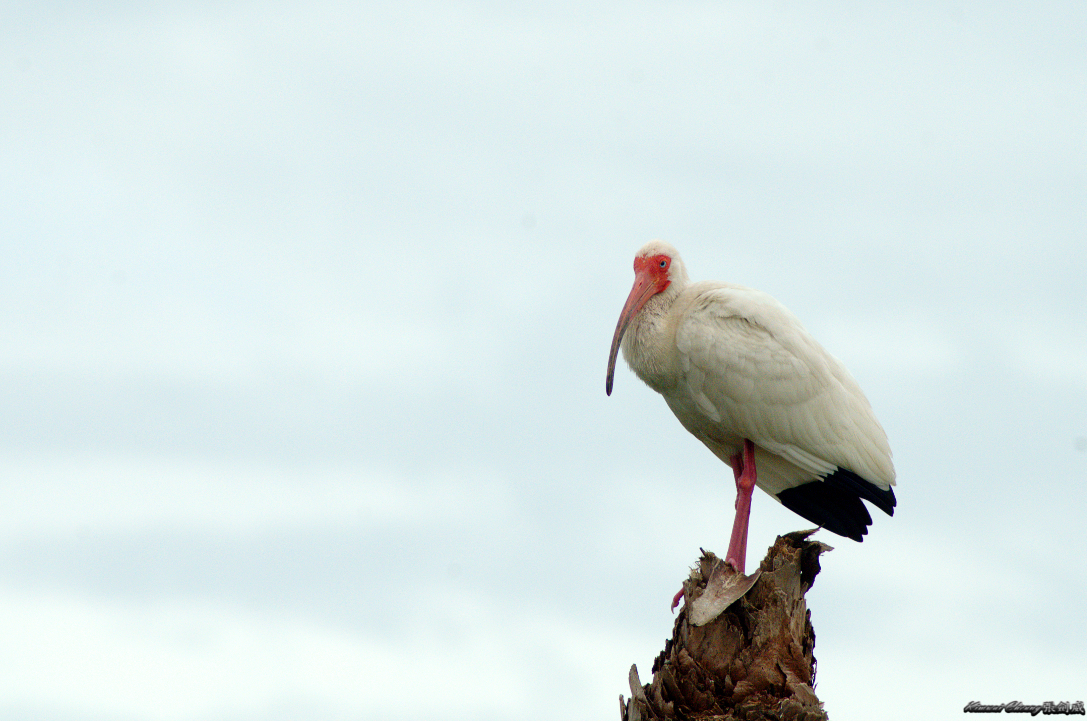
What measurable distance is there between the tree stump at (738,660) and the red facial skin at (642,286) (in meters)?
2.70

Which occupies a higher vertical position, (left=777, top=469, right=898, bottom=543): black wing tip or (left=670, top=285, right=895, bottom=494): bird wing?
(left=670, top=285, right=895, bottom=494): bird wing

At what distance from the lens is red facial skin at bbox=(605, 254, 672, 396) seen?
10.6 meters

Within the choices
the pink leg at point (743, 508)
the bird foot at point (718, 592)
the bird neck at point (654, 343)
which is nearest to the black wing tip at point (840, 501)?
the pink leg at point (743, 508)

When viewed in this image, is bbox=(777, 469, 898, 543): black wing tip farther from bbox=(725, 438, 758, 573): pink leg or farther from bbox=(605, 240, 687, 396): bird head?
bbox=(605, 240, 687, 396): bird head

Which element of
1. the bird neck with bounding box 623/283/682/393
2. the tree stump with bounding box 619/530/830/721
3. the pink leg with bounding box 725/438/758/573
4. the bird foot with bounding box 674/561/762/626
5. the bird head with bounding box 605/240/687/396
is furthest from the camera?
the bird head with bounding box 605/240/687/396

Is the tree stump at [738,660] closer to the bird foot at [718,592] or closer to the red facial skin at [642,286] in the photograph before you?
the bird foot at [718,592]

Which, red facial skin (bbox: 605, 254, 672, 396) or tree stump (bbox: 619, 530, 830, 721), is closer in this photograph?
tree stump (bbox: 619, 530, 830, 721)

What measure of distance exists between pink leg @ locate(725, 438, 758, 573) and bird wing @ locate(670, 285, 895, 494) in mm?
275

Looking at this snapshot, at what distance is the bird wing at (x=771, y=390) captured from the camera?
33.8ft

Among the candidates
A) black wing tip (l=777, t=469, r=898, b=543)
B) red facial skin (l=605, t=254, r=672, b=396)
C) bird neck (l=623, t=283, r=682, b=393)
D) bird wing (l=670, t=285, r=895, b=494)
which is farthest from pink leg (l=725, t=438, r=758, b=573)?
red facial skin (l=605, t=254, r=672, b=396)

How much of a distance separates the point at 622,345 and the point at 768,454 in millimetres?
1689

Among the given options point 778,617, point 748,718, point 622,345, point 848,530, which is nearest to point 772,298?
point 622,345

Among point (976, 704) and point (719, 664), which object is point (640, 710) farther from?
point (976, 704)

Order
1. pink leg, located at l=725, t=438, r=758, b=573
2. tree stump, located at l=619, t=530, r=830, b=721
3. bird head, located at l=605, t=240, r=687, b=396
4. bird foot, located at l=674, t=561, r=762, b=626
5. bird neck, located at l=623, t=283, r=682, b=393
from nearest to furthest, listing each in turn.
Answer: tree stump, located at l=619, t=530, r=830, b=721, bird foot, located at l=674, t=561, r=762, b=626, pink leg, located at l=725, t=438, r=758, b=573, bird neck, located at l=623, t=283, r=682, b=393, bird head, located at l=605, t=240, r=687, b=396
